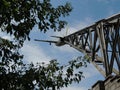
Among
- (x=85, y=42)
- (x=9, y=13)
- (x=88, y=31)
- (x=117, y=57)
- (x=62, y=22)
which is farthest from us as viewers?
(x=85, y=42)

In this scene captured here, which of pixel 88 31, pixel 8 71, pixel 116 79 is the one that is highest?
pixel 88 31

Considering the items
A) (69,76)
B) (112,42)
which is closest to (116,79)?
(69,76)

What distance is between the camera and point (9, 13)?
7.93 m

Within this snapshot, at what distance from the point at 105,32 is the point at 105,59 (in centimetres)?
170

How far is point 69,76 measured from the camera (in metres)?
8.99

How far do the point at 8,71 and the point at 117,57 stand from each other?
4933 millimetres

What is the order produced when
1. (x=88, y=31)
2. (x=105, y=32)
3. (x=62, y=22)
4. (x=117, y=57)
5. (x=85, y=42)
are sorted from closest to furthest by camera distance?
(x=62, y=22), (x=117, y=57), (x=105, y=32), (x=88, y=31), (x=85, y=42)

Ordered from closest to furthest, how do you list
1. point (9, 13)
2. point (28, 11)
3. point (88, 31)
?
point (9, 13)
point (28, 11)
point (88, 31)

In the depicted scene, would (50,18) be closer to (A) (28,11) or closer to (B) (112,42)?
(A) (28,11)

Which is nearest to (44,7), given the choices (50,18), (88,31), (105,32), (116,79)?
(50,18)

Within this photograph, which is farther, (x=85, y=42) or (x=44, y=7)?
(x=85, y=42)

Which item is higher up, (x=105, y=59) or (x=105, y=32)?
(x=105, y=32)

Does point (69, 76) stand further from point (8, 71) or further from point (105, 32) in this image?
point (105, 32)

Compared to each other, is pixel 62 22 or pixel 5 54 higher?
pixel 62 22
